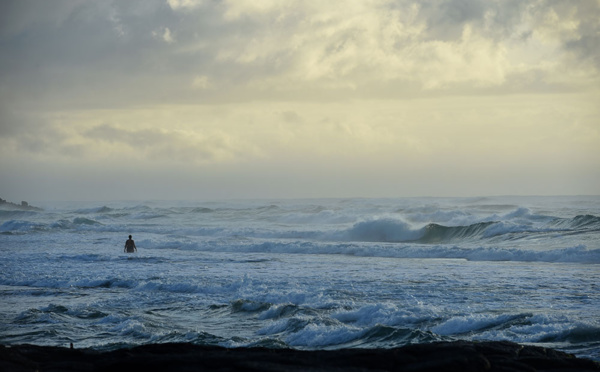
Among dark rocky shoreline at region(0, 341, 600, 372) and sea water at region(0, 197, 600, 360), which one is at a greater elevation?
dark rocky shoreline at region(0, 341, 600, 372)

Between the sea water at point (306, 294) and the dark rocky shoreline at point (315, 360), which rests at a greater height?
the dark rocky shoreline at point (315, 360)

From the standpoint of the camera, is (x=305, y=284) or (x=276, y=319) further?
(x=305, y=284)

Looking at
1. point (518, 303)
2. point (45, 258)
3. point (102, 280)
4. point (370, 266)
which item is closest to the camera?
point (518, 303)

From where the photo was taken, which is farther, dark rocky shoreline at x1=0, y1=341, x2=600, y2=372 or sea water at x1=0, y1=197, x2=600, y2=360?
sea water at x1=0, y1=197, x2=600, y2=360

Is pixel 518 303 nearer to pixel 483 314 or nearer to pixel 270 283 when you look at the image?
pixel 483 314

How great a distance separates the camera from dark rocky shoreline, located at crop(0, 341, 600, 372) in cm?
696

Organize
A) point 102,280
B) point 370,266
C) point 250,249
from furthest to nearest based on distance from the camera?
point 250,249, point 370,266, point 102,280

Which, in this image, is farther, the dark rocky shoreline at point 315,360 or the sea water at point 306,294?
the sea water at point 306,294

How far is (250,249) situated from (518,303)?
1856 cm

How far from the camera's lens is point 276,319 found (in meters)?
12.8

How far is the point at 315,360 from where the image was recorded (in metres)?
7.38

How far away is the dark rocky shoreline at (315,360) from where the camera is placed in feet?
22.8

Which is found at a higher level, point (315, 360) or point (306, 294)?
point (315, 360)

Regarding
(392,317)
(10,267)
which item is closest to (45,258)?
(10,267)
